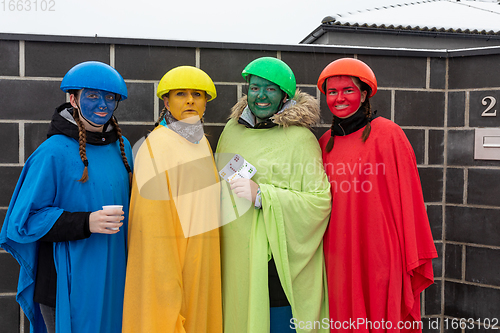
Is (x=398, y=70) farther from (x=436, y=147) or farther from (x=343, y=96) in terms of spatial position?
(x=343, y=96)

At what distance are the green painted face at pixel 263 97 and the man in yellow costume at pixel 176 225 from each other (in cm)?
28

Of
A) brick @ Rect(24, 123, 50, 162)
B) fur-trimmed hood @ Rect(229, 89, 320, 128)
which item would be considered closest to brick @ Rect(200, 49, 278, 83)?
fur-trimmed hood @ Rect(229, 89, 320, 128)

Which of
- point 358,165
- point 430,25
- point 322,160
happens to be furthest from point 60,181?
point 430,25

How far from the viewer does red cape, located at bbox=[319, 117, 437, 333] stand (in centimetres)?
222

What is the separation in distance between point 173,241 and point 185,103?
85 centimetres

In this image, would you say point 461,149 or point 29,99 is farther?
point 461,149

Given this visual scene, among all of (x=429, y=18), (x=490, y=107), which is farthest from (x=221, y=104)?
(x=429, y=18)

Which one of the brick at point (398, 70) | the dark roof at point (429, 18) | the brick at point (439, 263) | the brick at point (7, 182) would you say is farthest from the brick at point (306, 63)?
the dark roof at point (429, 18)

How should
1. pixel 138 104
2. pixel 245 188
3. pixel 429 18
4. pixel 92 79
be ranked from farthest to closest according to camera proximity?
pixel 429 18, pixel 138 104, pixel 245 188, pixel 92 79

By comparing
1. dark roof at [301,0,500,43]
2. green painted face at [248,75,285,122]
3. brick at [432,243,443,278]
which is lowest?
brick at [432,243,443,278]

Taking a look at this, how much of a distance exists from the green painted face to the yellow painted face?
344 millimetres

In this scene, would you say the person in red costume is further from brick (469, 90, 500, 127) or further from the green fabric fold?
brick (469, 90, 500, 127)

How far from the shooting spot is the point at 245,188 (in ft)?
7.09

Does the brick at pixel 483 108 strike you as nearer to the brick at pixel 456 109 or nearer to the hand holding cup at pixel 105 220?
the brick at pixel 456 109
